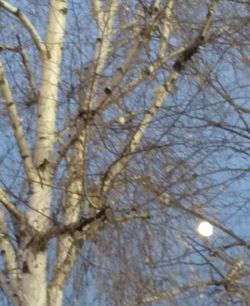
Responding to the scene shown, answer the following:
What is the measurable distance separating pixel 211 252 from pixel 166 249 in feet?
1.10

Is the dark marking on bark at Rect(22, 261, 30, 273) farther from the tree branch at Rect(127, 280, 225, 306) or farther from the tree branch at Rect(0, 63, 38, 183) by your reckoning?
the tree branch at Rect(127, 280, 225, 306)

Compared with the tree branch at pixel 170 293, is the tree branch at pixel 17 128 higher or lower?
higher

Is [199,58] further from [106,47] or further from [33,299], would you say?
[33,299]

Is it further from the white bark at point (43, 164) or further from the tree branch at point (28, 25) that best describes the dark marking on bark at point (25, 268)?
the tree branch at point (28, 25)

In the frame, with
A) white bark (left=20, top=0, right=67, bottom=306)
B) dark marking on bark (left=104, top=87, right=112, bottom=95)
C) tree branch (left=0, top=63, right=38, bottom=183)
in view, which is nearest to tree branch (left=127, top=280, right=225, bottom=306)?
white bark (left=20, top=0, right=67, bottom=306)

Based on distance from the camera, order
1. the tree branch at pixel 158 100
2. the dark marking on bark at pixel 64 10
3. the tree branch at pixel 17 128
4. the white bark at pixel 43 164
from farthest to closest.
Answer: the dark marking on bark at pixel 64 10 < the tree branch at pixel 17 128 < the white bark at pixel 43 164 < the tree branch at pixel 158 100

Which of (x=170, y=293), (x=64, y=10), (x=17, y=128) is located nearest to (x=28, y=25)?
(x=64, y=10)

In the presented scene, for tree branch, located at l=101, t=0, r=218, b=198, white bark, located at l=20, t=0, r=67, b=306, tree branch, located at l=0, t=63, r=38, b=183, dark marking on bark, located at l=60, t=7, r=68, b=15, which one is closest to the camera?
tree branch, located at l=101, t=0, r=218, b=198

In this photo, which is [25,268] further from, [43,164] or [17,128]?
[17,128]

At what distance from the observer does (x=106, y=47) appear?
8.25 m

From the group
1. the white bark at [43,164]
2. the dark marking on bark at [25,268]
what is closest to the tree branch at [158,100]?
the white bark at [43,164]

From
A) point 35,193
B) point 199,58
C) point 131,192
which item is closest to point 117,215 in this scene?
point 131,192

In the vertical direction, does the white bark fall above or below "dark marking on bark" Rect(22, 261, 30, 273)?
above

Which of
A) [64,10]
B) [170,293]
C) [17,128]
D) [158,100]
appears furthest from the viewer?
[64,10]
